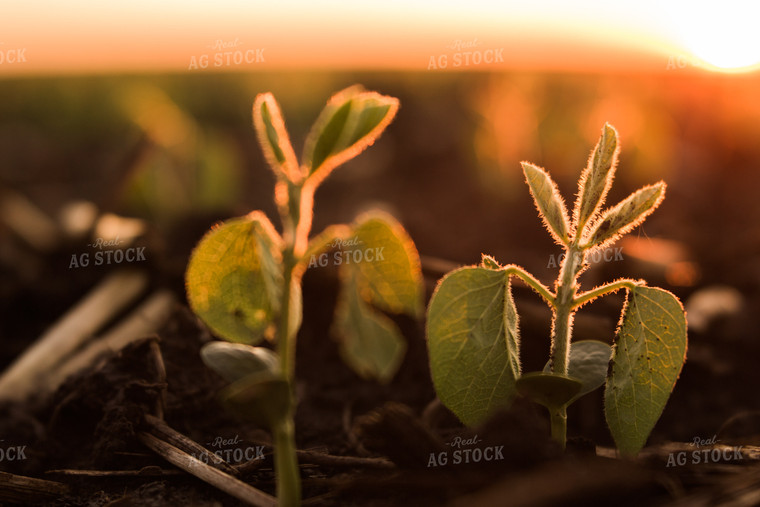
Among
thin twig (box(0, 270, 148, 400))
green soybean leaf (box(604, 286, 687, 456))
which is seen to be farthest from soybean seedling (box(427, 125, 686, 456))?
thin twig (box(0, 270, 148, 400))

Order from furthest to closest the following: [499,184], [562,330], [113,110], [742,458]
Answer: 1. [113,110]
2. [499,184]
3. [742,458]
4. [562,330]

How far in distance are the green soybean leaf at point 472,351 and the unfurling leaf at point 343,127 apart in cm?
31

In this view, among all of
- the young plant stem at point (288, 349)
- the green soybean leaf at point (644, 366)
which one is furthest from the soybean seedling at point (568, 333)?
the young plant stem at point (288, 349)

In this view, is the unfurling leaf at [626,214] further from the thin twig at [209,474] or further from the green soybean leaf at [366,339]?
the thin twig at [209,474]

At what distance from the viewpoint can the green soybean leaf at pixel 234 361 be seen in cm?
103

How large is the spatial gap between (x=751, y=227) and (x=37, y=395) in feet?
10.6

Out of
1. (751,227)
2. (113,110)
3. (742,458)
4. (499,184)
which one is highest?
(113,110)

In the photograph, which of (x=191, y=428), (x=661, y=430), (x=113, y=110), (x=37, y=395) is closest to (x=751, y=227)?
→ (x=661, y=430)

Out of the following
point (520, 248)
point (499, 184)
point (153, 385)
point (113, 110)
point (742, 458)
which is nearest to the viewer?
point (742, 458)

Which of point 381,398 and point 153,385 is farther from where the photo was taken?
point 381,398

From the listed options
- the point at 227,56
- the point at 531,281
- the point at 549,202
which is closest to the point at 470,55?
the point at 227,56

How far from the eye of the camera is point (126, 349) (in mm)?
1583

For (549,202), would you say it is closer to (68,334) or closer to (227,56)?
(68,334)

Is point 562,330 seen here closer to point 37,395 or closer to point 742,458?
point 742,458
